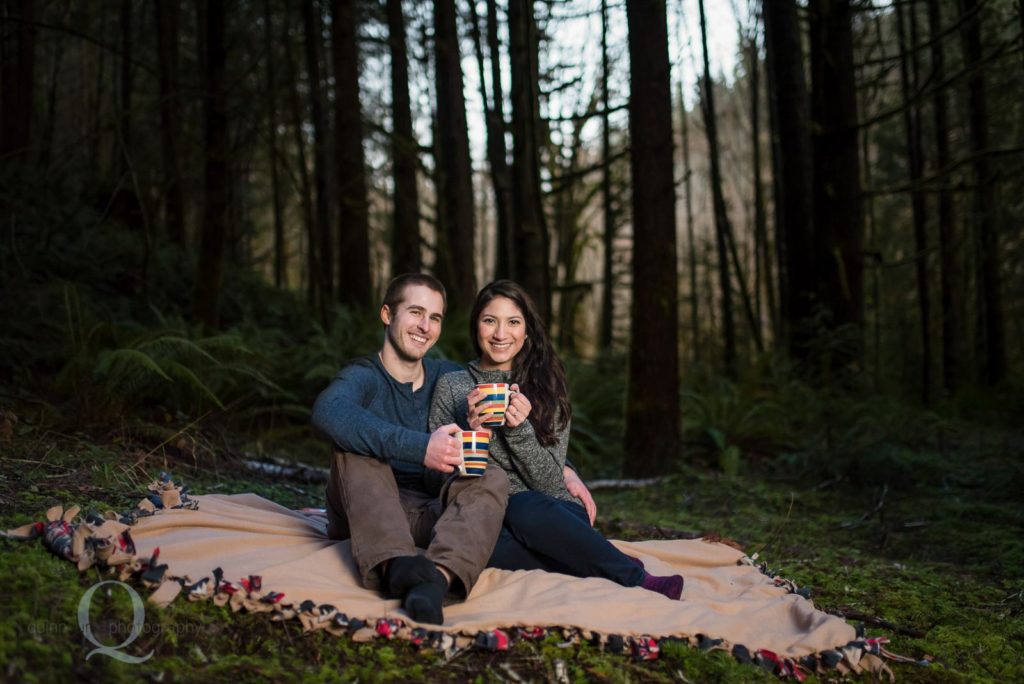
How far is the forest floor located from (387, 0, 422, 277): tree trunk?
539cm

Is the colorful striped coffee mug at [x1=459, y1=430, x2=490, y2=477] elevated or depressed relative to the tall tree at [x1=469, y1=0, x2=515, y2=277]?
depressed

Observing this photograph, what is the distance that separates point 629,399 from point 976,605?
139 inches

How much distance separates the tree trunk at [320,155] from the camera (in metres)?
11.0

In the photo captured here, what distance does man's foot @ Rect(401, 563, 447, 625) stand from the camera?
3.00 metres

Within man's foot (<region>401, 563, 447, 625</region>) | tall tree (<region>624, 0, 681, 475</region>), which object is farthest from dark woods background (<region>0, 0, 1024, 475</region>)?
man's foot (<region>401, 563, 447, 625</region>)

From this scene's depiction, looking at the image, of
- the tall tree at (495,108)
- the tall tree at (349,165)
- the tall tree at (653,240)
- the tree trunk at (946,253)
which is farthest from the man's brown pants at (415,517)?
the tree trunk at (946,253)

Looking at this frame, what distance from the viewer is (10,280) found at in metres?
7.51

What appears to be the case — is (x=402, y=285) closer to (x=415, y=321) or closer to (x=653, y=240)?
(x=415, y=321)

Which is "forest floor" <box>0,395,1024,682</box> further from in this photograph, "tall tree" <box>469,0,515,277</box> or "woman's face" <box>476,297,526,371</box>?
"tall tree" <box>469,0,515,277</box>

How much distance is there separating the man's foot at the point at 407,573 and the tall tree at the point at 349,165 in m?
8.43

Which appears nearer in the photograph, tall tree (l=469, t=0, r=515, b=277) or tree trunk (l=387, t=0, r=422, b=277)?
tall tree (l=469, t=0, r=515, b=277)

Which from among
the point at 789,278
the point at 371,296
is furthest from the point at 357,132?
Result: the point at 789,278

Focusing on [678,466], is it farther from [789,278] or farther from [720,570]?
[789,278]

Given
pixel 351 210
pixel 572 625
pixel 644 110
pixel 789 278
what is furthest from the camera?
pixel 351 210
